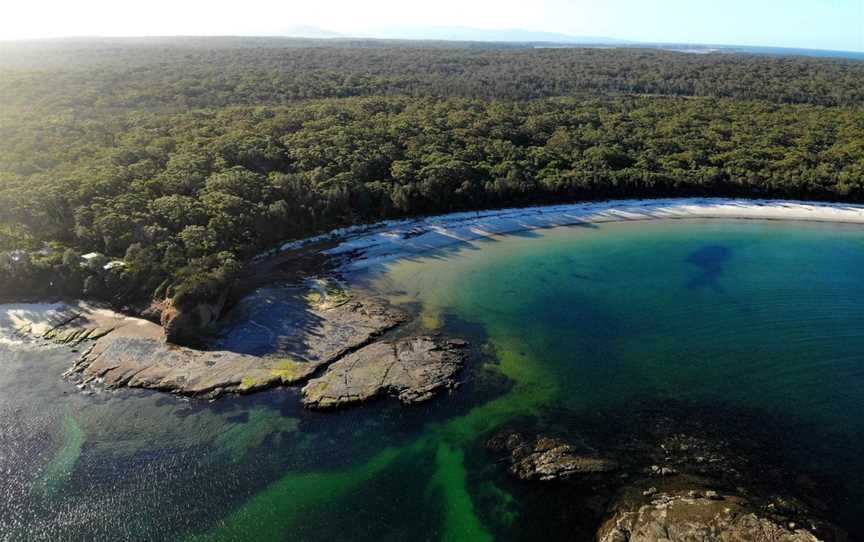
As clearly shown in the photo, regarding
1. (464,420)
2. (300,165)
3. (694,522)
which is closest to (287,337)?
(464,420)

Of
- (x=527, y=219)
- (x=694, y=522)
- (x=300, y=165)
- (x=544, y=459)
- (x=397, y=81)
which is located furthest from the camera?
(x=397, y=81)

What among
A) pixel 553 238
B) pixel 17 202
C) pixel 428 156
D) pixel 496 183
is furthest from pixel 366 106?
pixel 17 202

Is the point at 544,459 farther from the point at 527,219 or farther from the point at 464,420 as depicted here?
the point at 527,219

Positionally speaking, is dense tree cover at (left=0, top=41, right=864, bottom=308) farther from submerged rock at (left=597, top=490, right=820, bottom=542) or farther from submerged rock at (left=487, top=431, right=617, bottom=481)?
submerged rock at (left=597, top=490, right=820, bottom=542)

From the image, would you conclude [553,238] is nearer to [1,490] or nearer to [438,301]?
[438,301]

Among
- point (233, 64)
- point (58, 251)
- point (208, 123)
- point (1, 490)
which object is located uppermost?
point (233, 64)
